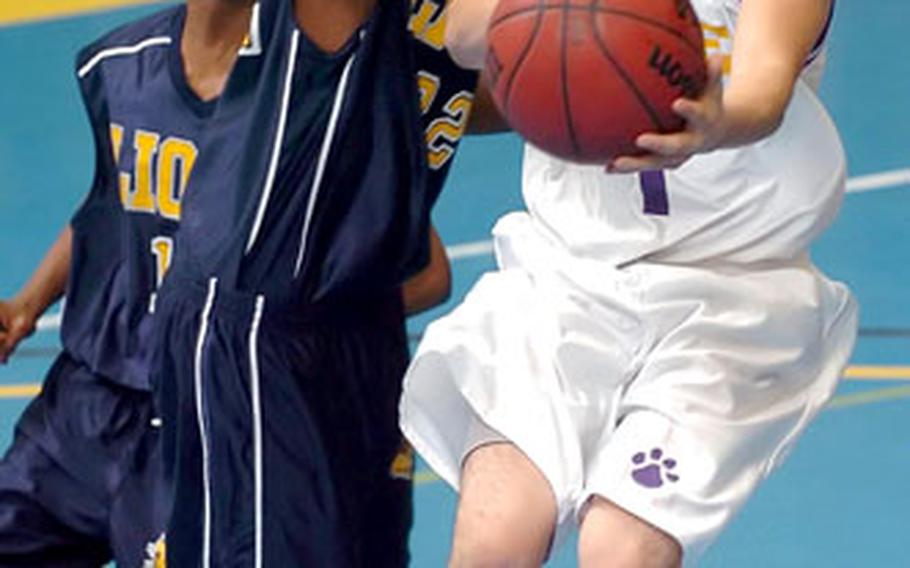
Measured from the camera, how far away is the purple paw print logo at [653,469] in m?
3.34

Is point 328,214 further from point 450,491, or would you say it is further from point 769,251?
point 450,491

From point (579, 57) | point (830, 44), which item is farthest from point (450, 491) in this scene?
point (830, 44)

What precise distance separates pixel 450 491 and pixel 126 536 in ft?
5.59

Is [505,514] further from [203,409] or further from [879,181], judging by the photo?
[879,181]

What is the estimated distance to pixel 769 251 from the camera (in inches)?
138

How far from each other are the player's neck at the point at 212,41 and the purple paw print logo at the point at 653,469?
81 centimetres

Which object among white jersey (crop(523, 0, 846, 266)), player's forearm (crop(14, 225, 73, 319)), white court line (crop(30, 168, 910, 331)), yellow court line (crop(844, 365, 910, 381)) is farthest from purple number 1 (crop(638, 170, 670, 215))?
white court line (crop(30, 168, 910, 331))

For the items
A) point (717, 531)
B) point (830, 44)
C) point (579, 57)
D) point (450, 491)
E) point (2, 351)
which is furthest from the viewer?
point (830, 44)

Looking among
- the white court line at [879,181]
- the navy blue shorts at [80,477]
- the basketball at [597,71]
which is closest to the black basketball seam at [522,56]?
the basketball at [597,71]

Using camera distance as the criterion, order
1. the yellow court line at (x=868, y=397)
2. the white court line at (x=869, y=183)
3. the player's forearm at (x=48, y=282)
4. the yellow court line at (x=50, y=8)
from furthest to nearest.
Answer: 1. the yellow court line at (x=50, y=8)
2. the white court line at (x=869, y=183)
3. the yellow court line at (x=868, y=397)
4. the player's forearm at (x=48, y=282)

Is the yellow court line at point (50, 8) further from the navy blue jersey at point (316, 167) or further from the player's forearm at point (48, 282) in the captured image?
the navy blue jersey at point (316, 167)

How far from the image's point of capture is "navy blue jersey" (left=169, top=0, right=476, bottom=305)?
3391 mm

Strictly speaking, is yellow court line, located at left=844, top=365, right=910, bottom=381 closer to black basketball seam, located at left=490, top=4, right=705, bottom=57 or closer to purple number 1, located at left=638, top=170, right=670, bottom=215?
purple number 1, located at left=638, top=170, right=670, bottom=215

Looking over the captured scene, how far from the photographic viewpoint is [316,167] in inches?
134
